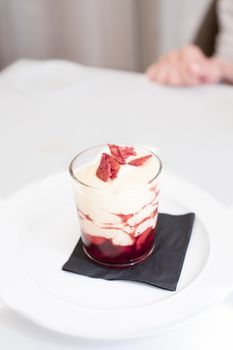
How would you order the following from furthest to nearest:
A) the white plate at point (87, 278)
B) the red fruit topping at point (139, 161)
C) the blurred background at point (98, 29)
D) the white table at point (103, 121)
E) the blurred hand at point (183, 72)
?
1. the blurred background at point (98, 29)
2. the blurred hand at point (183, 72)
3. the white table at point (103, 121)
4. the red fruit topping at point (139, 161)
5. the white plate at point (87, 278)

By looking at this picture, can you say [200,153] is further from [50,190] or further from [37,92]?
[37,92]

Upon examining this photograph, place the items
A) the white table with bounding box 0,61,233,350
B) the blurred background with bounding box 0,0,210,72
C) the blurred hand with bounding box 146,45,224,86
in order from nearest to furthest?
the white table with bounding box 0,61,233,350 < the blurred hand with bounding box 146,45,224,86 < the blurred background with bounding box 0,0,210,72

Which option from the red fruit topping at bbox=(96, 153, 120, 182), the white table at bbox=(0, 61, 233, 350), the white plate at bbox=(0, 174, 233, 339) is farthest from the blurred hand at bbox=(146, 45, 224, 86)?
the red fruit topping at bbox=(96, 153, 120, 182)

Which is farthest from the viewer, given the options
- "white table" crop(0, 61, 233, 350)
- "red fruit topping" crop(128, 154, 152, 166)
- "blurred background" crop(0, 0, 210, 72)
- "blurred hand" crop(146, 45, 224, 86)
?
"blurred background" crop(0, 0, 210, 72)

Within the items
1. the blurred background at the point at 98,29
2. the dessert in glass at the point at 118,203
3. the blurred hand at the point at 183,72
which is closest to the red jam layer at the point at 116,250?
the dessert in glass at the point at 118,203

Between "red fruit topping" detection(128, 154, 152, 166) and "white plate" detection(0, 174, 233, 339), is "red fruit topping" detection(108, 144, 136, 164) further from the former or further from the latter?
"white plate" detection(0, 174, 233, 339)

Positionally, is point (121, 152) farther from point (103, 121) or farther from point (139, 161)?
point (103, 121)

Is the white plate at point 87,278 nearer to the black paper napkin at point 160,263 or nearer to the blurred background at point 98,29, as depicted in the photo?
the black paper napkin at point 160,263
